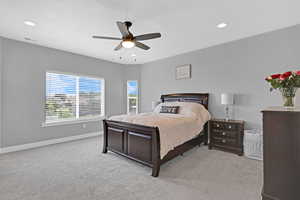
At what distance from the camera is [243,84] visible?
12.0 ft

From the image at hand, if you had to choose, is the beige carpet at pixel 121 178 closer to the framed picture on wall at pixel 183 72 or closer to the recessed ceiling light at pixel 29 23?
the framed picture on wall at pixel 183 72

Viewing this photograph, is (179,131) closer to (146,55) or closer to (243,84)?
(243,84)

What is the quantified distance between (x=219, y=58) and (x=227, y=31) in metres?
0.94

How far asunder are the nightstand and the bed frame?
1.07ft

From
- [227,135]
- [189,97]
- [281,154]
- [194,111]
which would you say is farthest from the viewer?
[189,97]

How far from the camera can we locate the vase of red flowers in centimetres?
142

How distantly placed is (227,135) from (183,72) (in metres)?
2.37

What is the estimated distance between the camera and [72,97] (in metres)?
4.88

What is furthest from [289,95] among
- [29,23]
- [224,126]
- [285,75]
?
[29,23]

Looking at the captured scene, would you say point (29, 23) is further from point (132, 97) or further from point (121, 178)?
point (132, 97)

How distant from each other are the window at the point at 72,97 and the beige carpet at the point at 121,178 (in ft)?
4.89

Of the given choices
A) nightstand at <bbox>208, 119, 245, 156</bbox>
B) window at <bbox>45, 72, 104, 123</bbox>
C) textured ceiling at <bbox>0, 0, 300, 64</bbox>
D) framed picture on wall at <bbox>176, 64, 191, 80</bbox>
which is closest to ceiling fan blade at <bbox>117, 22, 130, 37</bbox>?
textured ceiling at <bbox>0, 0, 300, 64</bbox>

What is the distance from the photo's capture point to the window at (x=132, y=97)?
6.26 meters

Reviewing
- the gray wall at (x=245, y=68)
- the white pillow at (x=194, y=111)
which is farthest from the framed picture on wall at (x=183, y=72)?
the white pillow at (x=194, y=111)
